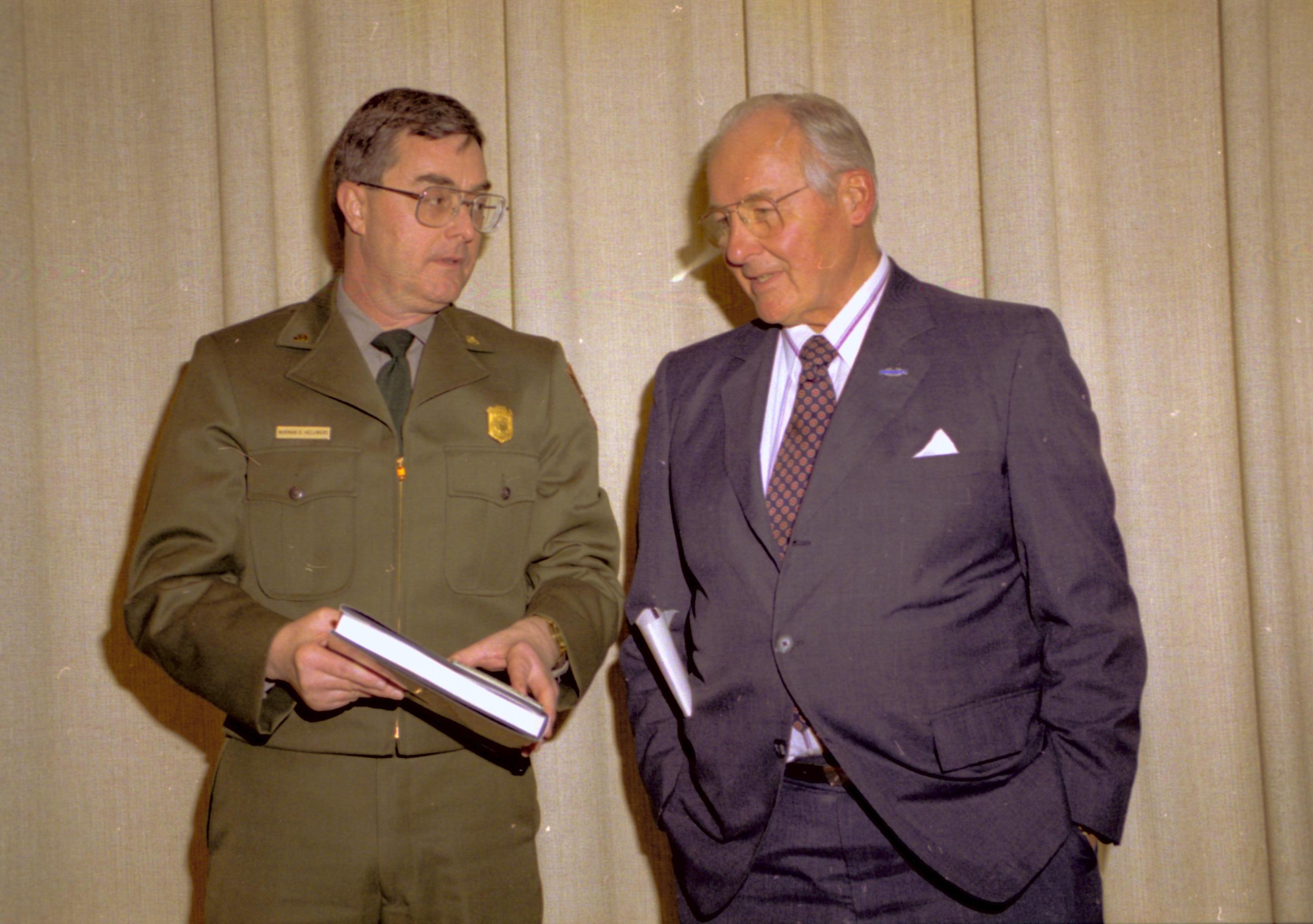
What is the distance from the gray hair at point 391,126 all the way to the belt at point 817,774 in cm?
150

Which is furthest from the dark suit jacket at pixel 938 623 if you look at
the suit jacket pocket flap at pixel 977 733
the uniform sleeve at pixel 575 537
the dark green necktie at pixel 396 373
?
the dark green necktie at pixel 396 373

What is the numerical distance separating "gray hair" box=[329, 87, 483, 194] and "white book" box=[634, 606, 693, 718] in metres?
1.13

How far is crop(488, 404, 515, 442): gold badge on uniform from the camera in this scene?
2199 millimetres

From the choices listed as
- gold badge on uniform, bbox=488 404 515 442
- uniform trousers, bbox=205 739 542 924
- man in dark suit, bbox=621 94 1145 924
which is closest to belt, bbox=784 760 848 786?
man in dark suit, bbox=621 94 1145 924

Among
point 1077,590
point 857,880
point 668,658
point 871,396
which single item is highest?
point 871,396

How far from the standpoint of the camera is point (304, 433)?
6.86 feet

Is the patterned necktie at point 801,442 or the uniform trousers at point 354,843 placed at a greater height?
the patterned necktie at point 801,442

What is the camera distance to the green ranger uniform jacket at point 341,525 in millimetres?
1968

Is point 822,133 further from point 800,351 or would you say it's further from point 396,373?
point 396,373

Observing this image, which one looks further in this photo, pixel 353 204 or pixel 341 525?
pixel 353 204

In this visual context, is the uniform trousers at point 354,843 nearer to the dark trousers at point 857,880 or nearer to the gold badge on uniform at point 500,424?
the dark trousers at point 857,880

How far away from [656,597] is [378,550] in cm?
58

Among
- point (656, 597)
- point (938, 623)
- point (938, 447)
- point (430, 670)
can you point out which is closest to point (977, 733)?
point (938, 623)

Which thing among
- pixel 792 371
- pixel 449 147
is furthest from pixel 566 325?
pixel 792 371
